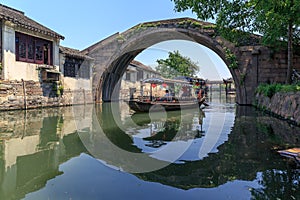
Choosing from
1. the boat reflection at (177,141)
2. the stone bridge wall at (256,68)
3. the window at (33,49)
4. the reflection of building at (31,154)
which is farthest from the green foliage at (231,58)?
the reflection of building at (31,154)

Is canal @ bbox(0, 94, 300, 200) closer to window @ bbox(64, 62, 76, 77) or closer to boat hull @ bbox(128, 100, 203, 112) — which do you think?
boat hull @ bbox(128, 100, 203, 112)

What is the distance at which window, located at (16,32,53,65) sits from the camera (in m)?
13.0

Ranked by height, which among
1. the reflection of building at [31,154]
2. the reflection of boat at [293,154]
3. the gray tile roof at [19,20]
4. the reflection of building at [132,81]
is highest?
the gray tile roof at [19,20]

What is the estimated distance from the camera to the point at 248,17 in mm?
11281

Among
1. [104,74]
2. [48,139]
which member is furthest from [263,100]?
[104,74]

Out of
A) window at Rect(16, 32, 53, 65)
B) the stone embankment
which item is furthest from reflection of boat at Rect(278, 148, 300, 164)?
window at Rect(16, 32, 53, 65)

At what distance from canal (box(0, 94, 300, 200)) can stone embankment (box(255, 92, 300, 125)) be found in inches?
64.1

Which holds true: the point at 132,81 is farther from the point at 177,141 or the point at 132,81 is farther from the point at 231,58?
the point at 177,141

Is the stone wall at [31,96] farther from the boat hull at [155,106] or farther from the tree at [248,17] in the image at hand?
the tree at [248,17]

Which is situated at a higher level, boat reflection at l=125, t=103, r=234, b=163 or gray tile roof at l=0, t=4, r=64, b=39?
gray tile roof at l=0, t=4, r=64, b=39

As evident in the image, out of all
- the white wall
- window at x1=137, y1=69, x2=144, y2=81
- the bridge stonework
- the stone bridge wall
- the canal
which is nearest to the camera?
the canal

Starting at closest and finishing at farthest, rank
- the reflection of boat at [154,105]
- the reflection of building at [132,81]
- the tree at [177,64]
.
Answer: the reflection of boat at [154,105], the reflection of building at [132,81], the tree at [177,64]

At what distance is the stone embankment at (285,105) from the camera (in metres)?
8.03

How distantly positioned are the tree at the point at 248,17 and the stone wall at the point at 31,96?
29.1 ft
